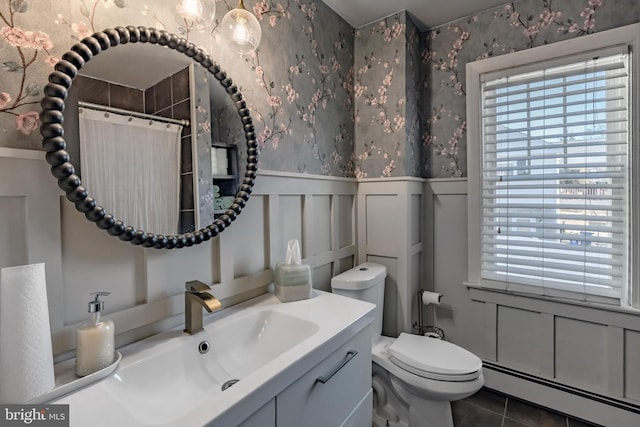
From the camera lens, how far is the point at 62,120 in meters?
0.77

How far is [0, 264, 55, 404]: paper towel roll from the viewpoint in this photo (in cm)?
62

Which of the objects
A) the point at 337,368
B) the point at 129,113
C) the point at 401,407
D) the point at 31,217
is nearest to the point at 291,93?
the point at 129,113

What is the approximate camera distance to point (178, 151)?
3.42ft

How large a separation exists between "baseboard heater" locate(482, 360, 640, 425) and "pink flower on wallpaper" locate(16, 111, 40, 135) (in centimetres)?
246

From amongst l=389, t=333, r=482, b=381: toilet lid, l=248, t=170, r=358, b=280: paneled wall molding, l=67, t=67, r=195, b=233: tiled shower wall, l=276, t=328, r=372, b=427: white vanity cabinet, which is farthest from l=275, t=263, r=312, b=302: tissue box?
l=389, t=333, r=482, b=381: toilet lid

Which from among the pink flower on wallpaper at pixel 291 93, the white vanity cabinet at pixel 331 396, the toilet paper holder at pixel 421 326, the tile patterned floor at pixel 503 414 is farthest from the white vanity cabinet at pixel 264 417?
the toilet paper holder at pixel 421 326

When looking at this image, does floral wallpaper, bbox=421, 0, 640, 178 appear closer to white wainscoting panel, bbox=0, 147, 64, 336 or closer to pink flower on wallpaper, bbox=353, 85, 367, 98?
pink flower on wallpaper, bbox=353, 85, 367, 98

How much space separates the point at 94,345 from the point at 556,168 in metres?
2.23

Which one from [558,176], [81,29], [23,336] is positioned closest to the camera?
[23,336]

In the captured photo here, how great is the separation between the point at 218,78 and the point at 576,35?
6.31ft

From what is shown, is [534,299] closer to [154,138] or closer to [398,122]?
[398,122]

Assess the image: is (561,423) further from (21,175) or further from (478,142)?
(21,175)

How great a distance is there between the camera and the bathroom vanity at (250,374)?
675 mm

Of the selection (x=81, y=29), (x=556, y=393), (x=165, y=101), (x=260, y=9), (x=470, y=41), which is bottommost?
(x=556, y=393)
